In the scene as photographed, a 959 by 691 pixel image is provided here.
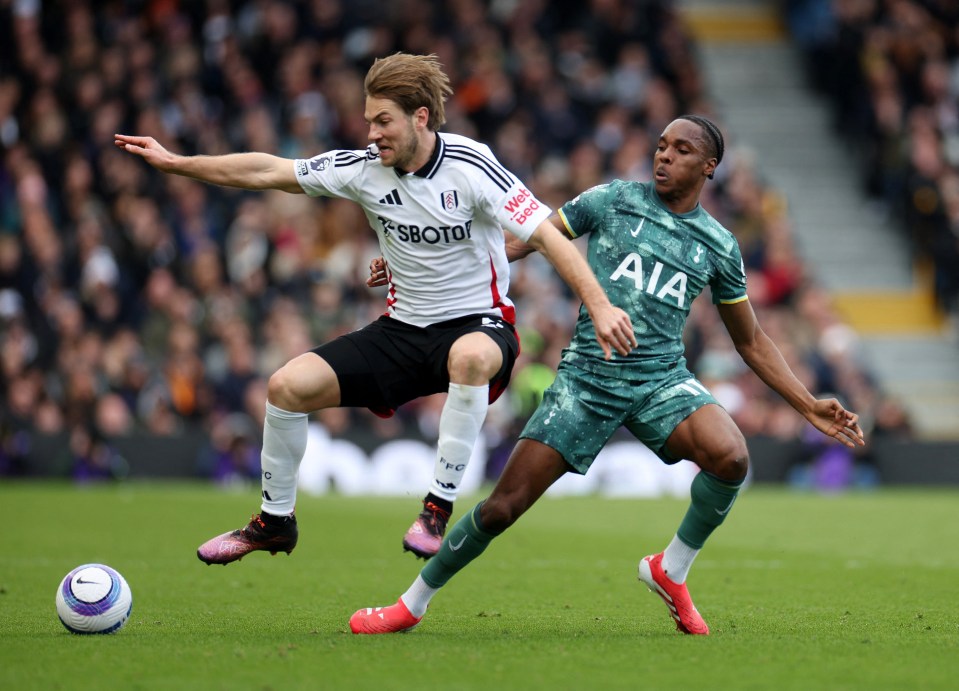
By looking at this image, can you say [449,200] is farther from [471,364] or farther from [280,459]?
[280,459]

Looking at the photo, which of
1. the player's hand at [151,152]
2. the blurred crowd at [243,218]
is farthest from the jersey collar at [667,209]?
the blurred crowd at [243,218]

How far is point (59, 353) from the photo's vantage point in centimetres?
1895

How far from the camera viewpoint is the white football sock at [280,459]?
754 centimetres

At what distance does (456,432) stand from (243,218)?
13.2 m

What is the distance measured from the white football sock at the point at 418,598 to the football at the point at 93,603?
1409 millimetres

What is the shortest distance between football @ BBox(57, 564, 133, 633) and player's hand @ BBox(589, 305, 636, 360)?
2.73 metres

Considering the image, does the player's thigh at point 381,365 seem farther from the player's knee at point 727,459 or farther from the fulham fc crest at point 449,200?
the player's knee at point 727,459

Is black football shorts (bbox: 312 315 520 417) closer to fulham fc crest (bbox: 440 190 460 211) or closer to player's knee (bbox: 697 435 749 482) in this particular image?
fulham fc crest (bbox: 440 190 460 211)

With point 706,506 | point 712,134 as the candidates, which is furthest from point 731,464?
point 712,134

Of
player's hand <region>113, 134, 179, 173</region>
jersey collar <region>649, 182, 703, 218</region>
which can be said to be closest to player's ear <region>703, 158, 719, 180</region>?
jersey collar <region>649, 182, 703, 218</region>

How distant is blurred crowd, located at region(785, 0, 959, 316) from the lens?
76.9 ft

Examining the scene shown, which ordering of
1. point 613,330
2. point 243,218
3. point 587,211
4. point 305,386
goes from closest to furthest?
point 613,330, point 305,386, point 587,211, point 243,218

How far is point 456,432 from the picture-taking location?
24.4 ft

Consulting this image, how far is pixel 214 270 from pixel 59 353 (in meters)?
2.30
